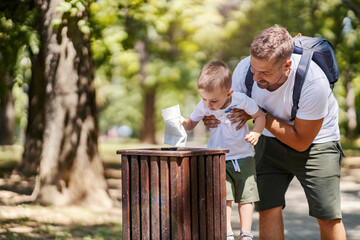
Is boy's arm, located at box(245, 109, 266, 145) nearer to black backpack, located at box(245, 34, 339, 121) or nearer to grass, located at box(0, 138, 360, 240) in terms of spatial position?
black backpack, located at box(245, 34, 339, 121)

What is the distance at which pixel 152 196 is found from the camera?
2947 mm

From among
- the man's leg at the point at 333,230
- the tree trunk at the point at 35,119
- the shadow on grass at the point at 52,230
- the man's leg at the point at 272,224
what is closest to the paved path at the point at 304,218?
the shadow on grass at the point at 52,230

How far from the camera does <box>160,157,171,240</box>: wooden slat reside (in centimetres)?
290

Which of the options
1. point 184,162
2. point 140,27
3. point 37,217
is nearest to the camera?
point 184,162

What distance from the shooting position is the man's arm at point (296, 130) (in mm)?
3539

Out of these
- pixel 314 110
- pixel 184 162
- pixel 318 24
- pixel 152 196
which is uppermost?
pixel 318 24

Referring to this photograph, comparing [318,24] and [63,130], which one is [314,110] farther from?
[318,24]

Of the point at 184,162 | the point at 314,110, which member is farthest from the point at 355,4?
the point at 184,162

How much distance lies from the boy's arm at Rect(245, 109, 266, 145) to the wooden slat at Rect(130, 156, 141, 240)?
79 centimetres

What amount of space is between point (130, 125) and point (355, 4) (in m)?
25.9

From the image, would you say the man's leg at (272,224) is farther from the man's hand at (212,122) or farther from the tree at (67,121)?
the tree at (67,121)

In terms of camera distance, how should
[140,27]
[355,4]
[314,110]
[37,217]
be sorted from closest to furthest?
1. [314,110]
2. [37,217]
3. [140,27]
4. [355,4]

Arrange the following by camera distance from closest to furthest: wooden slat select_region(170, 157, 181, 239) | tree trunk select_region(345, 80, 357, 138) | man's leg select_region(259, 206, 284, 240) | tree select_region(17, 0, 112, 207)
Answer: wooden slat select_region(170, 157, 181, 239)
man's leg select_region(259, 206, 284, 240)
tree select_region(17, 0, 112, 207)
tree trunk select_region(345, 80, 357, 138)

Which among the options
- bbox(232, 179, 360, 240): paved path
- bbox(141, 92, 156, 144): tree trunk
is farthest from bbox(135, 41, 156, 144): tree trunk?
bbox(232, 179, 360, 240): paved path
